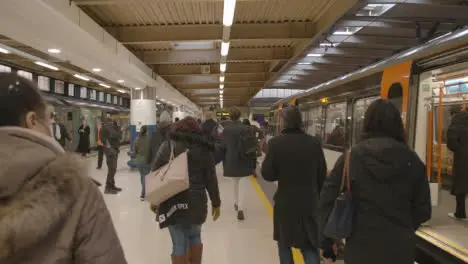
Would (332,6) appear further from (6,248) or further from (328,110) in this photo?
(6,248)

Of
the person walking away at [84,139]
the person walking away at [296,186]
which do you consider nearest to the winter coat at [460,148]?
the person walking away at [296,186]

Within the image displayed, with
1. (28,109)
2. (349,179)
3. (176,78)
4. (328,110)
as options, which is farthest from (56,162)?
(176,78)

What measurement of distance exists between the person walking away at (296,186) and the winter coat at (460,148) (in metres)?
3.34

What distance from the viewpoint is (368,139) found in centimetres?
210

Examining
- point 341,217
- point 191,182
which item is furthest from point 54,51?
point 341,217

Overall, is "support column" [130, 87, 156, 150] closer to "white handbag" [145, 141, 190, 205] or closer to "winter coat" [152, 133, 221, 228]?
"winter coat" [152, 133, 221, 228]

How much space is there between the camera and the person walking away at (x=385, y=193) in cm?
200

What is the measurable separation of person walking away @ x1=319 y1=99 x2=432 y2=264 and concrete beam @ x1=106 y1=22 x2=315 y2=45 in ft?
17.5

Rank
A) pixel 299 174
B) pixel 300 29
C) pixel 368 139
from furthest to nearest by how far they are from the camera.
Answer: pixel 300 29
pixel 299 174
pixel 368 139

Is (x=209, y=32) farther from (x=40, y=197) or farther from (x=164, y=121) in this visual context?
(x=40, y=197)

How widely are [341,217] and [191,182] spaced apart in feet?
5.01

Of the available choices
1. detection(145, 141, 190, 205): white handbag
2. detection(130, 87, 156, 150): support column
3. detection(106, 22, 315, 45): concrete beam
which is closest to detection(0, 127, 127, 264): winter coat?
detection(145, 141, 190, 205): white handbag

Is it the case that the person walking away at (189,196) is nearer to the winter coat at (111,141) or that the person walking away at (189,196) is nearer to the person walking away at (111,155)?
the person walking away at (111,155)

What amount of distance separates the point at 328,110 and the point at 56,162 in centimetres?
657
